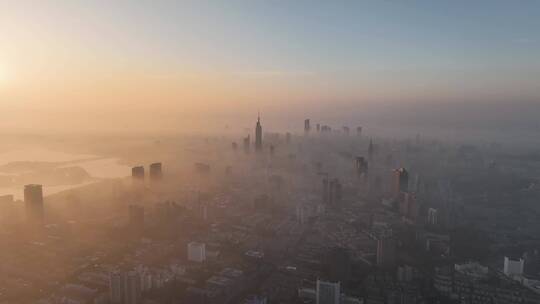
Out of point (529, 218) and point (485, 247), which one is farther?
point (529, 218)

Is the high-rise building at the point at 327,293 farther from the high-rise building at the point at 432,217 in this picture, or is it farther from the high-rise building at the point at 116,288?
the high-rise building at the point at 432,217

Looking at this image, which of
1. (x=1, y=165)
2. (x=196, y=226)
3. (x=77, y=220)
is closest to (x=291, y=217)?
(x=196, y=226)

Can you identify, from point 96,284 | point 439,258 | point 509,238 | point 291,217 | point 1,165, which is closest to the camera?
point 96,284

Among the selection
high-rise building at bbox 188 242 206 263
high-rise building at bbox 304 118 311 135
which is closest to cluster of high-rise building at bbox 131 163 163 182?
high-rise building at bbox 188 242 206 263

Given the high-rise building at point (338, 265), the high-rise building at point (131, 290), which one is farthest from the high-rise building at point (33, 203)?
the high-rise building at point (338, 265)

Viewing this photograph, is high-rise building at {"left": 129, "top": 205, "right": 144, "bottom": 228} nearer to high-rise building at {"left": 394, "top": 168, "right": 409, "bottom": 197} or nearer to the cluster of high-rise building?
the cluster of high-rise building

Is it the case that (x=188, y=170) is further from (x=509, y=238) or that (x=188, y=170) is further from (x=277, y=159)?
(x=509, y=238)

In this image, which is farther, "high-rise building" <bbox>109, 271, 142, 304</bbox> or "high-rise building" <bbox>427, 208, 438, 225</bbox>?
"high-rise building" <bbox>427, 208, 438, 225</bbox>
